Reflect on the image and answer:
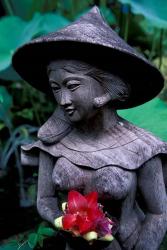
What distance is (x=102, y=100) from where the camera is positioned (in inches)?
44.8

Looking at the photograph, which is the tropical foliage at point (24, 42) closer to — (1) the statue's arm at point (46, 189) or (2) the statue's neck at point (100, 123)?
(1) the statue's arm at point (46, 189)

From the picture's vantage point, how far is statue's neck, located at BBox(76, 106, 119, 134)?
1191 mm

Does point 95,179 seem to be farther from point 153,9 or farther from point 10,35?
point 10,35

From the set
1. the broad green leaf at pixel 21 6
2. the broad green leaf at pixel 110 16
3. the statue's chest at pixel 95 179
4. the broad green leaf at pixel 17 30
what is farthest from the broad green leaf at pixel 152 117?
the broad green leaf at pixel 21 6

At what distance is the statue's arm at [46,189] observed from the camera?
1232 mm

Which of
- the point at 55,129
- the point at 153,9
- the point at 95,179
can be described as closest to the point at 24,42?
the point at 153,9

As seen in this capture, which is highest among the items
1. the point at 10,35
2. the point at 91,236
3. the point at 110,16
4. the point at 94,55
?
the point at 94,55

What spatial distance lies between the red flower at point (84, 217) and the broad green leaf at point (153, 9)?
1.22 metres

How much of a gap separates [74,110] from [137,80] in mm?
166

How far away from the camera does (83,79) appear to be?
1122mm

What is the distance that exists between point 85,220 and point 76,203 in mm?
45

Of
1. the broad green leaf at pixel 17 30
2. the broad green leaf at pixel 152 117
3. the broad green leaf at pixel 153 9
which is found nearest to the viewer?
the broad green leaf at pixel 152 117

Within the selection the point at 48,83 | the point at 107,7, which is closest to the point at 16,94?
the point at 107,7

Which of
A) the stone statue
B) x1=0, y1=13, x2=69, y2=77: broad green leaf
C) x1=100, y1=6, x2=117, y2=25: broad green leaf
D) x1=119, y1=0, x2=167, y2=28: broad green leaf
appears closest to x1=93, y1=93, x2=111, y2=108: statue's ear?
the stone statue
